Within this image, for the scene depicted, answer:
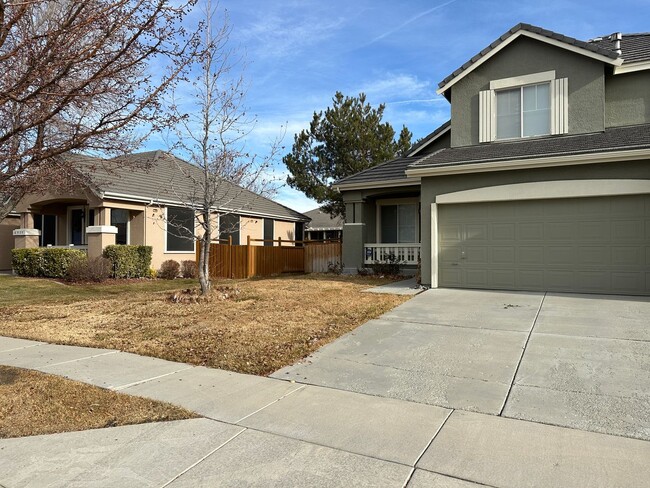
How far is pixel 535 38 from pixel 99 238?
1632 cm

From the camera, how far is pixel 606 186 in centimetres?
1026

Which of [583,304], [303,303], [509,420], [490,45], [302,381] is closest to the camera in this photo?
[509,420]

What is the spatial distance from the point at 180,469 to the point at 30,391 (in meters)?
2.71

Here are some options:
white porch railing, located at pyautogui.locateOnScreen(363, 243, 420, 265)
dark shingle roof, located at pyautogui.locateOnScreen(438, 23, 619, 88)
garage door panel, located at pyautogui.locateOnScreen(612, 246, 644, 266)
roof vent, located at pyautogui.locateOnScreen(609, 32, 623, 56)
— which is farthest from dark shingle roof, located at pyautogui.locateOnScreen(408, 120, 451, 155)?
garage door panel, located at pyautogui.locateOnScreen(612, 246, 644, 266)

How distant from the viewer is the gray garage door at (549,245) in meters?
10.1

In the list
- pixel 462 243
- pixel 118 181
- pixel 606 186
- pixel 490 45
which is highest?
pixel 490 45

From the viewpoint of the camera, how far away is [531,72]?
1258 centimetres

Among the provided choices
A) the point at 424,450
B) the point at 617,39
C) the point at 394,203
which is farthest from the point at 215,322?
the point at 617,39

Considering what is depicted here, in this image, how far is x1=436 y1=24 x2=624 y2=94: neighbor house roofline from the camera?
1158 centimetres

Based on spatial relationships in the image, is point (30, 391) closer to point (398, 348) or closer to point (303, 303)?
point (398, 348)

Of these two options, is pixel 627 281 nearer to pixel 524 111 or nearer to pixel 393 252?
pixel 524 111

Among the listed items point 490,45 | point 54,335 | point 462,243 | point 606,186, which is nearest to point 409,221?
point 462,243

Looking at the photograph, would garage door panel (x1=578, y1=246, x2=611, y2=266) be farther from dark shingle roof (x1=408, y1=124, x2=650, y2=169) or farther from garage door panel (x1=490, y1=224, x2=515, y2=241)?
dark shingle roof (x1=408, y1=124, x2=650, y2=169)

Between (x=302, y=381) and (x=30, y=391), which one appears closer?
(x=30, y=391)
